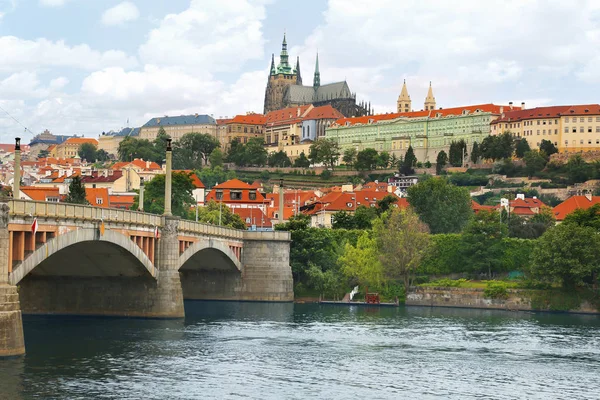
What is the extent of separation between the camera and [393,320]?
78.6m

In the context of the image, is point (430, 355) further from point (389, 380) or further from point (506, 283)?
point (506, 283)

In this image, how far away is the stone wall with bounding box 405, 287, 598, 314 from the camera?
296ft

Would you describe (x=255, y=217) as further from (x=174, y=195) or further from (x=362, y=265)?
(x=362, y=265)

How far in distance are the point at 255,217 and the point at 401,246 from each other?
45.4 meters

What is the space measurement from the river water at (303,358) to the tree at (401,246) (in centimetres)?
1499

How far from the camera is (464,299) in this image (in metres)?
92.8

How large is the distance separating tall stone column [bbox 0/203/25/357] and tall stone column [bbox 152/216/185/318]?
2308 cm

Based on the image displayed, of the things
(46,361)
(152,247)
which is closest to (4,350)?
(46,361)

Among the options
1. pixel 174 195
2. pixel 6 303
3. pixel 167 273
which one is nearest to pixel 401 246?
pixel 167 273

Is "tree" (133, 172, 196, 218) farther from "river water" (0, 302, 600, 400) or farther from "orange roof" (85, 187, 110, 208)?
"river water" (0, 302, 600, 400)

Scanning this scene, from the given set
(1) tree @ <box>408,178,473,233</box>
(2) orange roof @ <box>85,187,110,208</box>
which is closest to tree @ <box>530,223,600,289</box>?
(1) tree @ <box>408,178,473,233</box>

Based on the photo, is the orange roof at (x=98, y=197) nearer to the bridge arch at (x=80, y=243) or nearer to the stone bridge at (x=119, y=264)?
the stone bridge at (x=119, y=264)

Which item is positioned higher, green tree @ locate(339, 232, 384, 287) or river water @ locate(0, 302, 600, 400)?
green tree @ locate(339, 232, 384, 287)

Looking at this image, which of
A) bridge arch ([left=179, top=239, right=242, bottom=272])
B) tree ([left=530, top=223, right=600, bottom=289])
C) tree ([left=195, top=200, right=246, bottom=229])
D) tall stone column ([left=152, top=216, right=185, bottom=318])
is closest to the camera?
tall stone column ([left=152, top=216, right=185, bottom=318])
